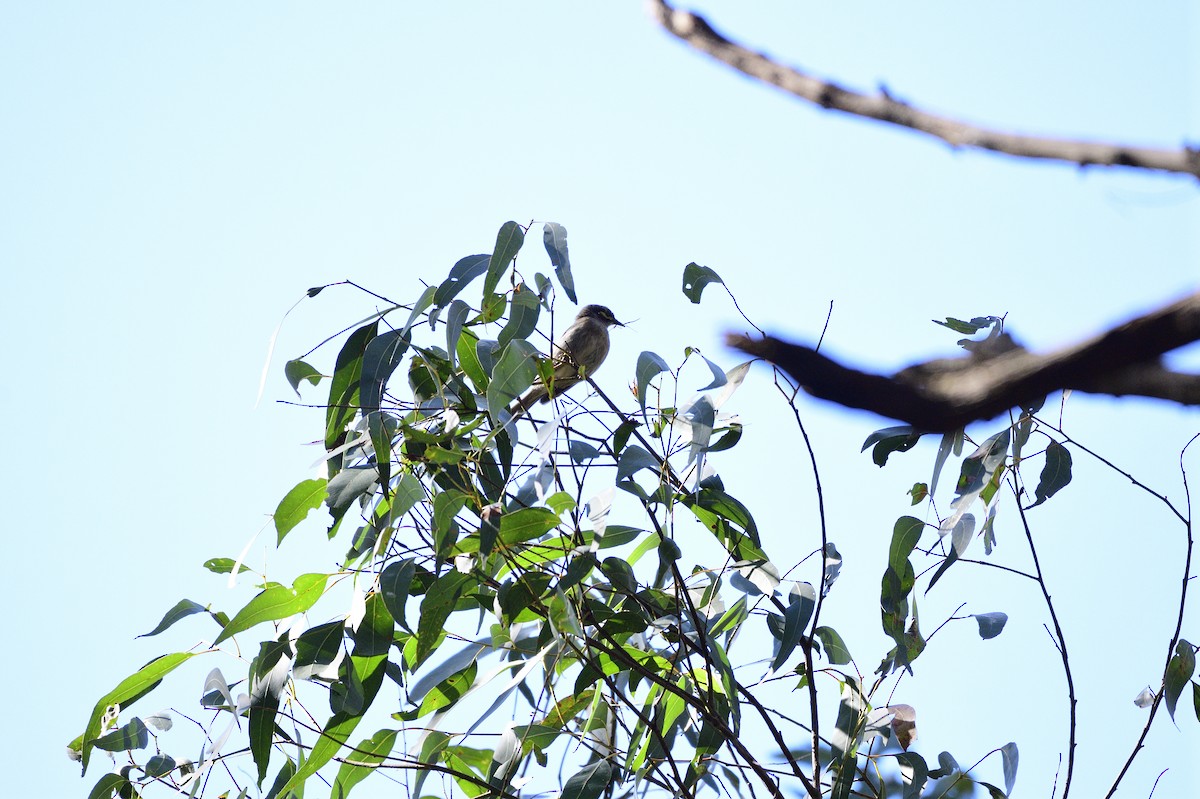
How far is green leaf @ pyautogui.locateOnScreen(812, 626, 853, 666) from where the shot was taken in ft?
7.73

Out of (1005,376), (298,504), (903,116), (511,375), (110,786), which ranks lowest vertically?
(1005,376)

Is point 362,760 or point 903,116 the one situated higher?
point 362,760

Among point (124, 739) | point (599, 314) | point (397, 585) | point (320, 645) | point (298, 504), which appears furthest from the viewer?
point (599, 314)

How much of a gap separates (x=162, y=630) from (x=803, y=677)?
1.25 metres

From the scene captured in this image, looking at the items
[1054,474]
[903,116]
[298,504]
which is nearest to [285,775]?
[298,504]

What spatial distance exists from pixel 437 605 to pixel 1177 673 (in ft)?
4.74

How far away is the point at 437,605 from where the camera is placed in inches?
82.9

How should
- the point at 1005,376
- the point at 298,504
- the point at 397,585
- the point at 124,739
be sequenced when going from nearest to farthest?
the point at 1005,376, the point at 397,585, the point at 298,504, the point at 124,739

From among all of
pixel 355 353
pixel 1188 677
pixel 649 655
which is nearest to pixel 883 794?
pixel 649 655

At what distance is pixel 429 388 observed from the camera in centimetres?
253

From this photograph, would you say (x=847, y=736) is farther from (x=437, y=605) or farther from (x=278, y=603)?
(x=278, y=603)

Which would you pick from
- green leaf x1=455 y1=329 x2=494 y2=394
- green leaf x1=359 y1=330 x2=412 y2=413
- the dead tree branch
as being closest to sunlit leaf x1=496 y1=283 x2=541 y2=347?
green leaf x1=455 y1=329 x2=494 y2=394

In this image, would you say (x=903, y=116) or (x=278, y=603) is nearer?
(x=903, y=116)

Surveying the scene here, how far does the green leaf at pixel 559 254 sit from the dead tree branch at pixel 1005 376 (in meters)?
1.65
